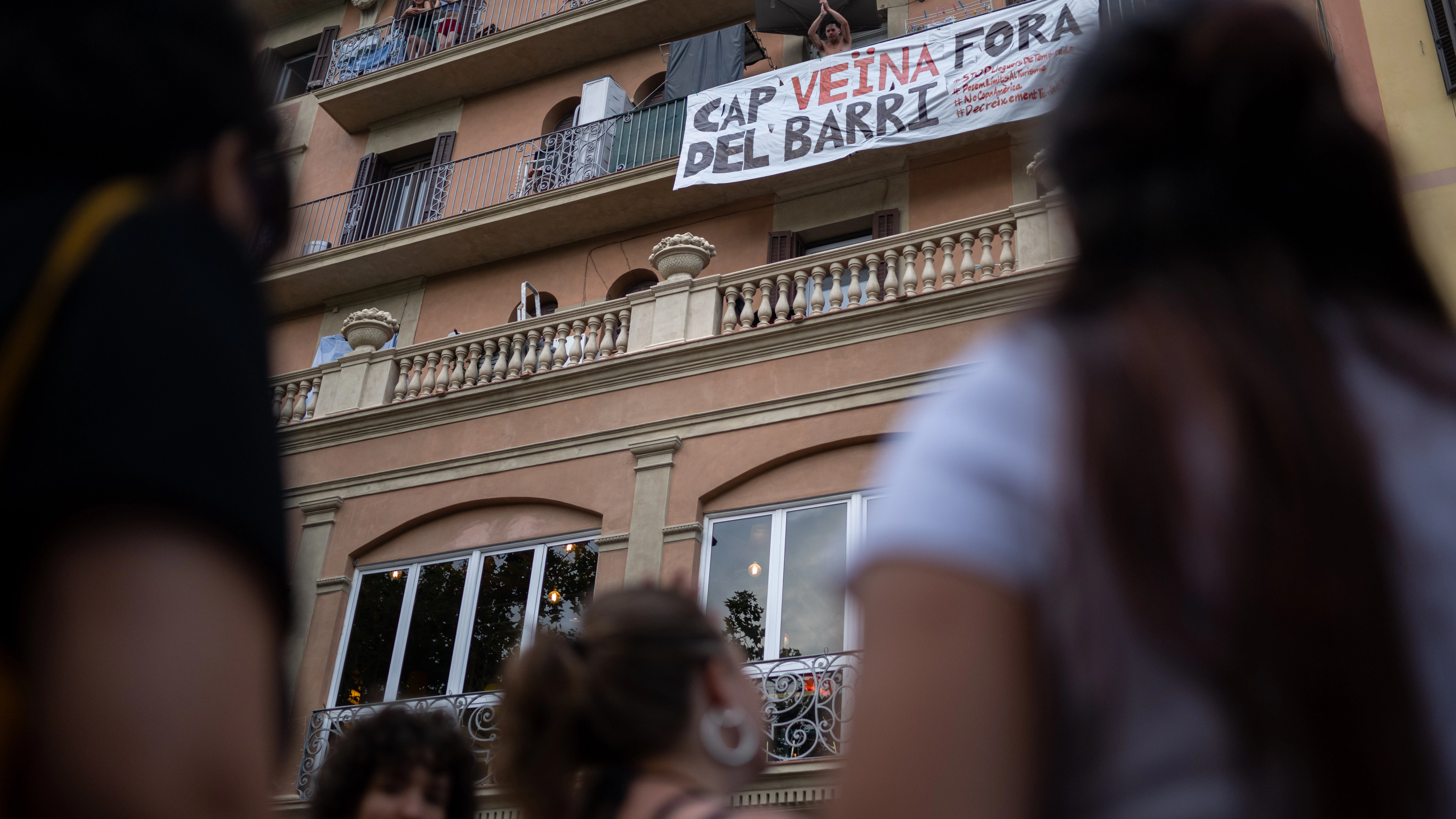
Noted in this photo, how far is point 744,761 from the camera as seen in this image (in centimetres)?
213

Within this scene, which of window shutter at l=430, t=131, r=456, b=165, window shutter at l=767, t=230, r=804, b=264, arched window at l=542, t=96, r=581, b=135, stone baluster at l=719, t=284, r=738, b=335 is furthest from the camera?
window shutter at l=430, t=131, r=456, b=165

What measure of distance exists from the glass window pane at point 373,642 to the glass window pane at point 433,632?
0.21 meters

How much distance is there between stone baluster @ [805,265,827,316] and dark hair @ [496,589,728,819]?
9946mm

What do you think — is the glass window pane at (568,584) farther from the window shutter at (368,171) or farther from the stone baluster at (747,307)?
the window shutter at (368,171)

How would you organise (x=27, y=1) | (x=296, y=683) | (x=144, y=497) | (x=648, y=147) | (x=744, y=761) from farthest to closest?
1. (x=648, y=147)
2. (x=296, y=683)
3. (x=744, y=761)
4. (x=27, y=1)
5. (x=144, y=497)

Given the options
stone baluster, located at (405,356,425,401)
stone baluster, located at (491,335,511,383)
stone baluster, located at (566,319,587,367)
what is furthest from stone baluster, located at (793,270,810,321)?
stone baluster, located at (405,356,425,401)

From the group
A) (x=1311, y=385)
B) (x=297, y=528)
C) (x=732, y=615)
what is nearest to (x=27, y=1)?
(x=1311, y=385)

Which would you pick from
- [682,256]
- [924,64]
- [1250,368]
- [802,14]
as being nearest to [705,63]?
[802,14]

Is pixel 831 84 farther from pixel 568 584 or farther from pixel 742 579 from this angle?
pixel 568 584

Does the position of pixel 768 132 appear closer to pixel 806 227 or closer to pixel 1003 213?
pixel 806 227

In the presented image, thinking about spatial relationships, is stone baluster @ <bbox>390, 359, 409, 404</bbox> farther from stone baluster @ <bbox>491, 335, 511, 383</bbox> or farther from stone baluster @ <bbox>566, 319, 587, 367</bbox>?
stone baluster @ <bbox>566, 319, 587, 367</bbox>

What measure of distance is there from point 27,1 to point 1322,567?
121 centimetres

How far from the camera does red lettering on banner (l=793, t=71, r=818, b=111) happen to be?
46.8 feet

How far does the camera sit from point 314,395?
604 inches
